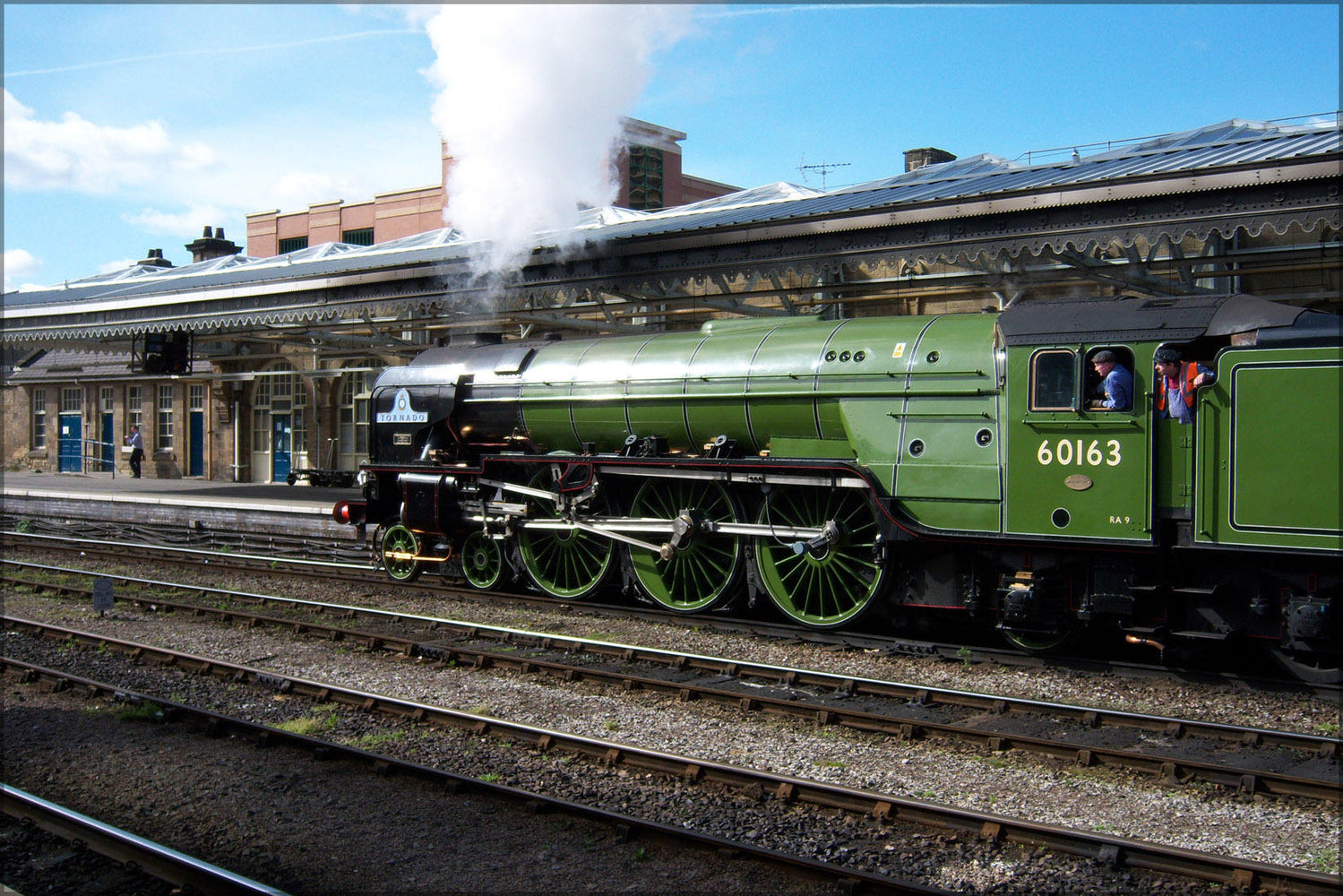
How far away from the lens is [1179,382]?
733cm

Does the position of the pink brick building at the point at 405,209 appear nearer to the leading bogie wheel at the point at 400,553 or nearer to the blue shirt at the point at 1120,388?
the leading bogie wheel at the point at 400,553

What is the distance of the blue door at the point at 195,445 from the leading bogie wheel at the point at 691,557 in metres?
22.7

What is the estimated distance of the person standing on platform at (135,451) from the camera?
29969 mm

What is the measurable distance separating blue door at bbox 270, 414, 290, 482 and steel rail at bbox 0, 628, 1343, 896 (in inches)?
810

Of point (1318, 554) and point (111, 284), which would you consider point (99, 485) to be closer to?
point (111, 284)

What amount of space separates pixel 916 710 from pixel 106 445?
31.8m

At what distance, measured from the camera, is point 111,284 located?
3128 cm

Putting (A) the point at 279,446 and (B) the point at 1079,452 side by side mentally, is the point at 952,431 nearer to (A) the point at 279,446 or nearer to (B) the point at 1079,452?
(B) the point at 1079,452

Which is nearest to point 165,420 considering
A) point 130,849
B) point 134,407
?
point 134,407

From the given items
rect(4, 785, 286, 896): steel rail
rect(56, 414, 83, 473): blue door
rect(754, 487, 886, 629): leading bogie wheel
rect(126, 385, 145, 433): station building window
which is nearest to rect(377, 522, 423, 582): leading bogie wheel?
rect(754, 487, 886, 629): leading bogie wheel

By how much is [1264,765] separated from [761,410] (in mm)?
5036

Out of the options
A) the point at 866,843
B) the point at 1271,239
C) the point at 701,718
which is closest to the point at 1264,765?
the point at 866,843

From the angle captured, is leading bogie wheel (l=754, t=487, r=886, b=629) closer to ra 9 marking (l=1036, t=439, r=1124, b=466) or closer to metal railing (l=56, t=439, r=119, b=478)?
ra 9 marking (l=1036, t=439, r=1124, b=466)

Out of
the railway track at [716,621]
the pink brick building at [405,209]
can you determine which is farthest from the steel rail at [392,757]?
the pink brick building at [405,209]
